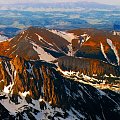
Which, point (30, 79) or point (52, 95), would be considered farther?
point (30, 79)

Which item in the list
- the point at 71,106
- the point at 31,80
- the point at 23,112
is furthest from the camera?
the point at 31,80

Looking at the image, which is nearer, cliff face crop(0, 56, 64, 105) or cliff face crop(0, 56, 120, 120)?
cliff face crop(0, 56, 120, 120)

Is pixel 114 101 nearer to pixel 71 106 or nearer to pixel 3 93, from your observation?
pixel 71 106

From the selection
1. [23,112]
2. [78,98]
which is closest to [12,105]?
[23,112]

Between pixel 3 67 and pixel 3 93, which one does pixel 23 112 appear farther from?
pixel 3 67

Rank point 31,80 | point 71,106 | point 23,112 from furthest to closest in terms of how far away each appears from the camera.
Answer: point 31,80 → point 71,106 → point 23,112

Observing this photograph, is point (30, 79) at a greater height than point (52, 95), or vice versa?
point (30, 79)

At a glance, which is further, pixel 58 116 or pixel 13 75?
pixel 13 75

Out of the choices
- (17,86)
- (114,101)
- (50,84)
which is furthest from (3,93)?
(114,101)

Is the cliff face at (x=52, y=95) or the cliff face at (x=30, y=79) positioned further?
the cliff face at (x=30, y=79)

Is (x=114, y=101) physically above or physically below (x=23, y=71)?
below
